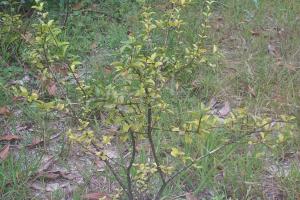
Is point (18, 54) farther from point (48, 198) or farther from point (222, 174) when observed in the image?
point (222, 174)

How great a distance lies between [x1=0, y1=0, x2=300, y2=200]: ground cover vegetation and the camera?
197cm

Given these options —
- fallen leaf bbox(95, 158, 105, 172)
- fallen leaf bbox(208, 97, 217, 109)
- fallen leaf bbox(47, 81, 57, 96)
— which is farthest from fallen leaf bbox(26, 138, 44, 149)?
fallen leaf bbox(208, 97, 217, 109)

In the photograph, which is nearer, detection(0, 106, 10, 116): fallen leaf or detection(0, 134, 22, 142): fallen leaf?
detection(0, 134, 22, 142): fallen leaf

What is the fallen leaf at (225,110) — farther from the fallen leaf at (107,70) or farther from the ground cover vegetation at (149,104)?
the fallen leaf at (107,70)

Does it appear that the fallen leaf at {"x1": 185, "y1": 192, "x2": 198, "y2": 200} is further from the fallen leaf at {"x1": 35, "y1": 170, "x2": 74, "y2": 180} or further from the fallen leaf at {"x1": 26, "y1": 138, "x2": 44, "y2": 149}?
the fallen leaf at {"x1": 26, "y1": 138, "x2": 44, "y2": 149}

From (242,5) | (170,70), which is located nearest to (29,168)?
(170,70)

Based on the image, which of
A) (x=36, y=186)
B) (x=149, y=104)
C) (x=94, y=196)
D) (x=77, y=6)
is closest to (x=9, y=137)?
(x=36, y=186)

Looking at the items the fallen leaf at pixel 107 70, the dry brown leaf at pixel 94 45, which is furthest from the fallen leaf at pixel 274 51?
the dry brown leaf at pixel 94 45

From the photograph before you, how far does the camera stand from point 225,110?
307cm

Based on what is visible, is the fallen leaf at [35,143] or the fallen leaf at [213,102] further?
the fallen leaf at [213,102]

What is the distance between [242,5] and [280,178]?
7.44 ft

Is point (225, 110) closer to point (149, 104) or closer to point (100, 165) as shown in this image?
point (100, 165)

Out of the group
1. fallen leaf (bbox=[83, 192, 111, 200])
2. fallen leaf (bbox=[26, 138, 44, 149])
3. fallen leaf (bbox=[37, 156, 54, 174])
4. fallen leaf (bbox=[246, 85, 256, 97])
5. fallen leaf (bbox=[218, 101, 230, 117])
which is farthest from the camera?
fallen leaf (bbox=[246, 85, 256, 97])

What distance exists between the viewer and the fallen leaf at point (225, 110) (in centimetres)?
305
